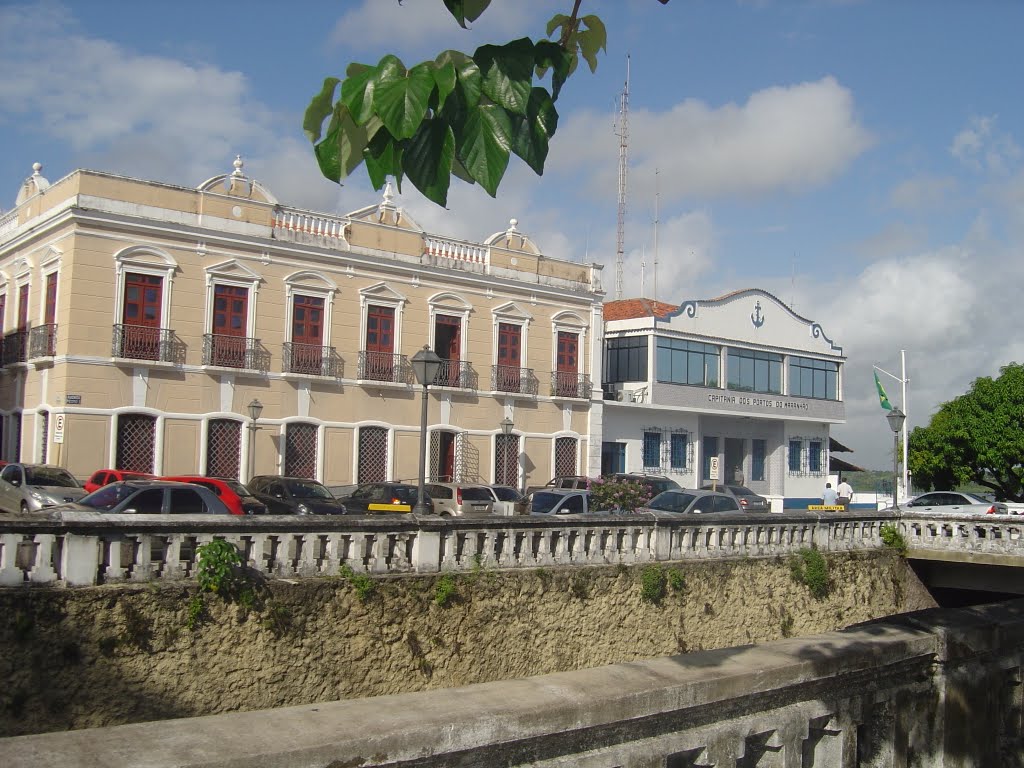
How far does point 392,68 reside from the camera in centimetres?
295

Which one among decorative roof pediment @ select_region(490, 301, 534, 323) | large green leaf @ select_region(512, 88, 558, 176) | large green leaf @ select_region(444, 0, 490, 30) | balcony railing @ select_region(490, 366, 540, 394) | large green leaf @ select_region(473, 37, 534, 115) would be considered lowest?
large green leaf @ select_region(512, 88, 558, 176)

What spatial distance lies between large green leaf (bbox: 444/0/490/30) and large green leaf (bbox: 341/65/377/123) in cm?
46

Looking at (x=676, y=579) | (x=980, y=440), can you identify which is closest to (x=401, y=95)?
(x=676, y=579)

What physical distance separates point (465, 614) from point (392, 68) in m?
7.91

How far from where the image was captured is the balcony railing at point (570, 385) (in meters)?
34.1

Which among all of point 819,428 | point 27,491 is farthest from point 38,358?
point 819,428

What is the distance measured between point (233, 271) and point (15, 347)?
21.5 feet

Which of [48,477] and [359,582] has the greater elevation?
[48,477]

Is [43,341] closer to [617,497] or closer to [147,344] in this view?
[147,344]

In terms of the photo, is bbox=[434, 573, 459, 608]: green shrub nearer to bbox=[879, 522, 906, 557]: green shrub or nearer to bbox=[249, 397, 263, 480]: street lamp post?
bbox=[879, 522, 906, 557]: green shrub

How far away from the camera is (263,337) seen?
2802cm

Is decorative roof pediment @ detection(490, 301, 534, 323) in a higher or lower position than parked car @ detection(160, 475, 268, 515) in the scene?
higher

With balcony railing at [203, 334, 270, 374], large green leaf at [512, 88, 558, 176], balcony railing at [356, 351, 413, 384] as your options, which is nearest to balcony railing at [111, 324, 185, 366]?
balcony railing at [203, 334, 270, 374]

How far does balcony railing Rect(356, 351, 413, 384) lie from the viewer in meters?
29.6
